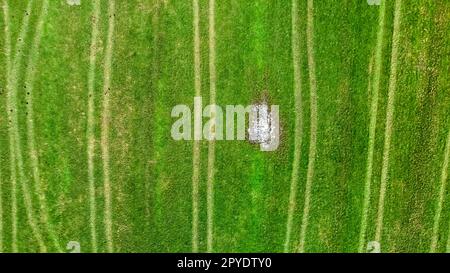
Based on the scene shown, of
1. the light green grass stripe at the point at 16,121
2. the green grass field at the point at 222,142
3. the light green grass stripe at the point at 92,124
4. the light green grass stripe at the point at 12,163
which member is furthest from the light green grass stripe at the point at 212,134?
the light green grass stripe at the point at 12,163

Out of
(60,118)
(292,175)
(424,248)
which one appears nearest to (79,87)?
(60,118)

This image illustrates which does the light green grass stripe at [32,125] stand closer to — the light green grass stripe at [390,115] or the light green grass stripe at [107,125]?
the light green grass stripe at [107,125]

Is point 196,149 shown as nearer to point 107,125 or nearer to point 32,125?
point 107,125

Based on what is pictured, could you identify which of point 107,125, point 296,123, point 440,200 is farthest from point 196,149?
point 440,200

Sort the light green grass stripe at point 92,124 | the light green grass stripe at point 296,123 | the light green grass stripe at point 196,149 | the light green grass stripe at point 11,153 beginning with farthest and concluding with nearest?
the light green grass stripe at point 296,123
the light green grass stripe at point 196,149
the light green grass stripe at point 92,124
the light green grass stripe at point 11,153

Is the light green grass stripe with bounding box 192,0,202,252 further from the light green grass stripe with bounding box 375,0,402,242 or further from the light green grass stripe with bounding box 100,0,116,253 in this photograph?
the light green grass stripe with bounding box 375,0,402,242

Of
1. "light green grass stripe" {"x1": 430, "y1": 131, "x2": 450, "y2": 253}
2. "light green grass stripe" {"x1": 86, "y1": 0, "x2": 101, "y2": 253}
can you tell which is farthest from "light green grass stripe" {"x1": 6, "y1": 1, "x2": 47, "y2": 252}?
"light green grass stripe" {"x1": 430, "y1": 131, "x2": 450, "y2": 253}

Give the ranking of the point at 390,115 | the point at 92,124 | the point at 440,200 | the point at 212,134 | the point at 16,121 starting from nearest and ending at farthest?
the point at 16,121
the point at 92,124
the point at 212,134
the point at 390,115
the point at 440,200
